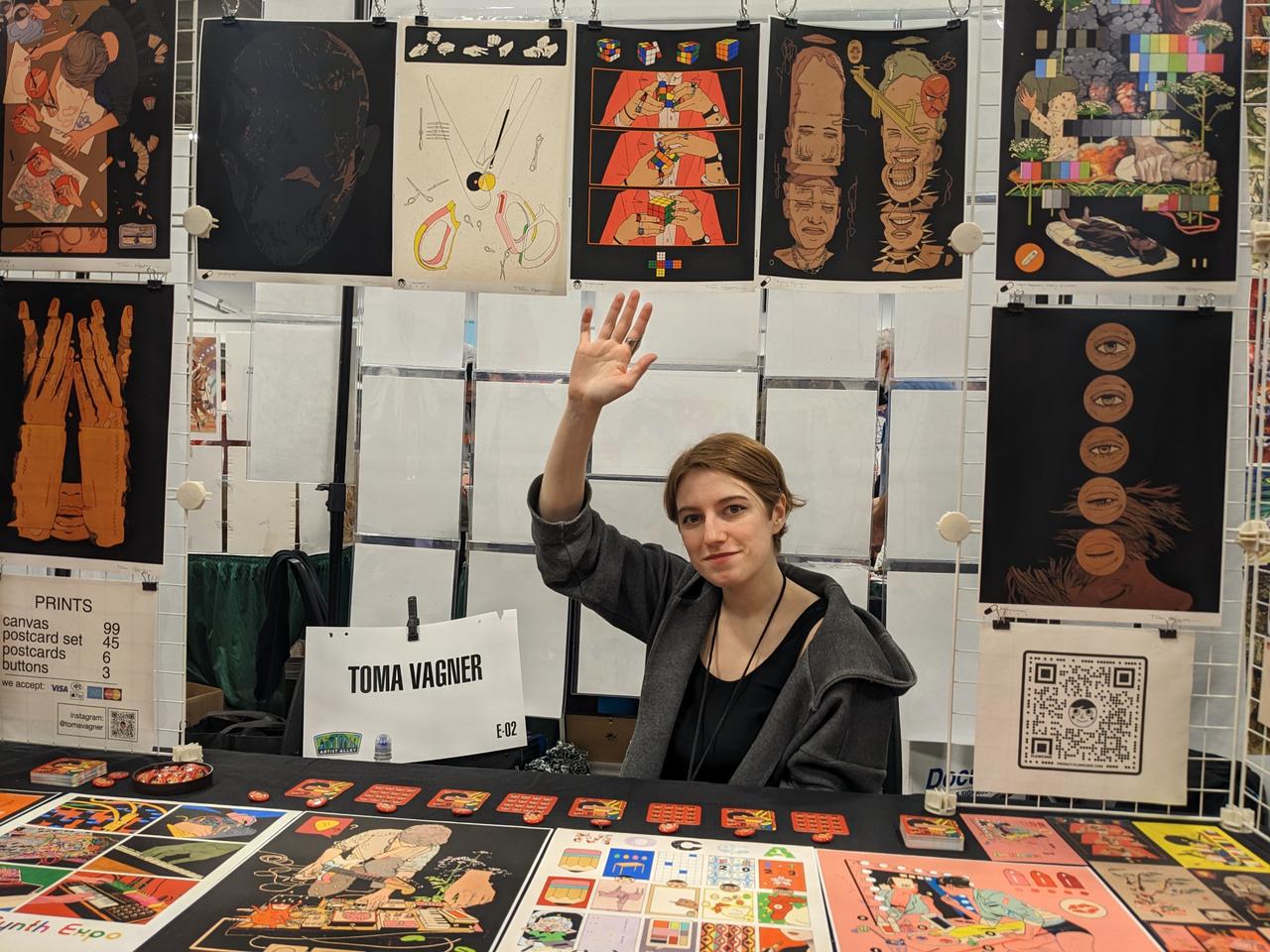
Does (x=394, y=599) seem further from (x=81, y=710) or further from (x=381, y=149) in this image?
(x=381, y=149)

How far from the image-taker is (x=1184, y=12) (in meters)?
1.29

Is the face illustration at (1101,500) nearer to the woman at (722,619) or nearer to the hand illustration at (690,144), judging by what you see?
the woman at (722,619)

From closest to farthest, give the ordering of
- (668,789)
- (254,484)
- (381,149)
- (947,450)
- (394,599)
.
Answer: (668,789) → (381,149) → (947,450) → (394,599) → (254,484)

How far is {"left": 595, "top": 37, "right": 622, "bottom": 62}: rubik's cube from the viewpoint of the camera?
1.51 metres

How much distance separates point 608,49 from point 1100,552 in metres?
1.14

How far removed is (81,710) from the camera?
1471 mm

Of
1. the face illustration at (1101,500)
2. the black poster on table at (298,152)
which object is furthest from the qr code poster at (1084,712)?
the black poster on table at (298,152)

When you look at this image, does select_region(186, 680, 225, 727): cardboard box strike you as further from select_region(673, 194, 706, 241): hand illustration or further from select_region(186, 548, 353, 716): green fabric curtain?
select_region(673, 194, 706, 241): hand illustration

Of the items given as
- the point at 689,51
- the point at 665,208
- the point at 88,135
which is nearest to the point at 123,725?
the point at 88,135

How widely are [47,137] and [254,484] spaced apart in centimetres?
162

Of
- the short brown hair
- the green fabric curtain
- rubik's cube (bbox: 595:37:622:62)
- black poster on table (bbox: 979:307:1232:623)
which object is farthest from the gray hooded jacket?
the green fabric curtain

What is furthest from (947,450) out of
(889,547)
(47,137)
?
(47,137)

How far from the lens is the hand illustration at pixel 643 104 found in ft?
4.97

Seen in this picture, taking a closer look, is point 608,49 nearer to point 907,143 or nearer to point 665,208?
point 665,208
